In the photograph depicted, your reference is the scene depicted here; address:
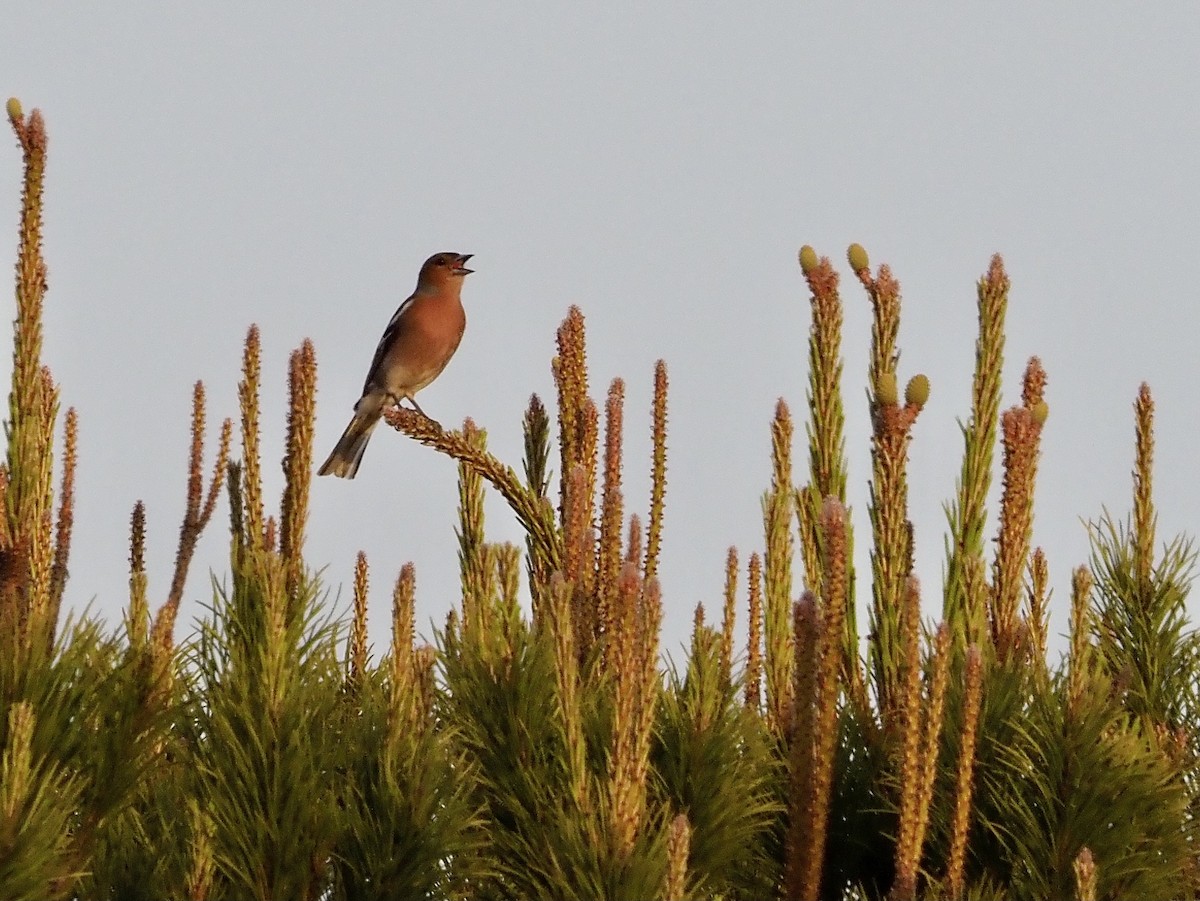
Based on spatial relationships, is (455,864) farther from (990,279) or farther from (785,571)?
(990,279)

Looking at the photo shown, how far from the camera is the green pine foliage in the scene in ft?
11.3

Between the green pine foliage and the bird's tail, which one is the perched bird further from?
the green pine foliage

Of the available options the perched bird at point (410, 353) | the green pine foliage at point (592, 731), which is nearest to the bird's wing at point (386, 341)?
the perched bird at point (410, 353)

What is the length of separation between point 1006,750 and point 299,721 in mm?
1665

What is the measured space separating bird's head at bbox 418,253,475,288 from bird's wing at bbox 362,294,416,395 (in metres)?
0.31

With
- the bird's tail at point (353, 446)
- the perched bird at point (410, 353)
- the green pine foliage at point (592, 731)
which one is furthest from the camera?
the bird's tail at point (353, 446)

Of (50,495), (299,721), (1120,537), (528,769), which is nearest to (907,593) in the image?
(528,769)

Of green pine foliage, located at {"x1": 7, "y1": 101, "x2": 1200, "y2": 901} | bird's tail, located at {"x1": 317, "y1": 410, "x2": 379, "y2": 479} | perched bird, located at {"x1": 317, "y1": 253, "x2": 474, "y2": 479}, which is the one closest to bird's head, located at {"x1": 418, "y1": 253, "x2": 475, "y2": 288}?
perched bird, located at {"x1": 317, "y1": 253, "x2": 474, "y2": 479}

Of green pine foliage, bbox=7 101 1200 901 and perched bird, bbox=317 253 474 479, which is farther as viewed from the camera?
perched bird, bbox=317 253 474 479

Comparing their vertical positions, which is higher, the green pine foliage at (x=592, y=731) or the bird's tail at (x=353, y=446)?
the bird's tail at (x=353, y=446)

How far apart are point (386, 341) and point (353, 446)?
828 millimetres

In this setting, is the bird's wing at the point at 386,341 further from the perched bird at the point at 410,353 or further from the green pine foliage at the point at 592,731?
the green pine foliage at the point at 592,731

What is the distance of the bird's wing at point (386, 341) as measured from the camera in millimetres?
12500

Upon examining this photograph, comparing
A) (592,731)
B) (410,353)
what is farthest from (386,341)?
(592,731)
